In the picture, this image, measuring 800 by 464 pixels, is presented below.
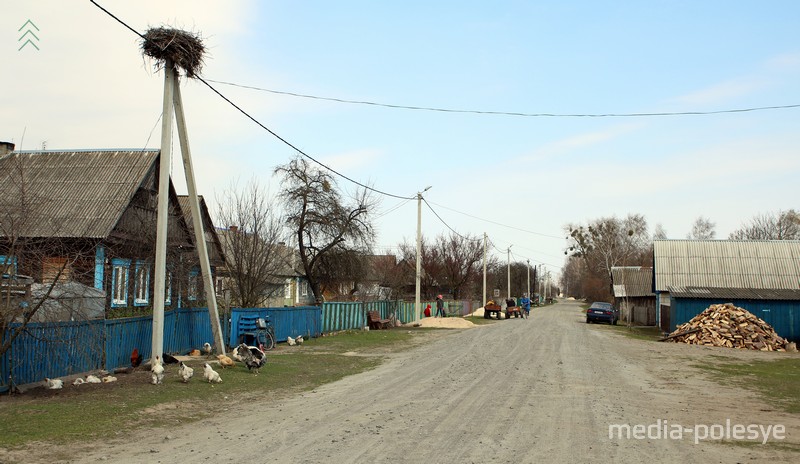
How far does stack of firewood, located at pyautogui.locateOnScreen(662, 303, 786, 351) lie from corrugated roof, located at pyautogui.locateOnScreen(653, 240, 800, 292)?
22.7ft

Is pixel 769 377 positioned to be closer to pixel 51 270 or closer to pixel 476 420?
pixel 476 420

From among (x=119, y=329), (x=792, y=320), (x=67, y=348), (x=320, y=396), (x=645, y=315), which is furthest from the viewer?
(x=645, y=315)

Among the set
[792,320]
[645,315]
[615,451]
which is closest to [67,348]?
[615,451]

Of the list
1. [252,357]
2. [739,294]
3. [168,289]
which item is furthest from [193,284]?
[739,294]

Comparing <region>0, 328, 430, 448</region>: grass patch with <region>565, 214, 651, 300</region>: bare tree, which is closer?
<region>0, 328, 430, 448</region>: grass patch

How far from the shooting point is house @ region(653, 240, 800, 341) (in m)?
31.6

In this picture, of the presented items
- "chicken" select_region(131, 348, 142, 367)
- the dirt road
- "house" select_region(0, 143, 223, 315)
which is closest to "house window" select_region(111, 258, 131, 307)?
"house" select_region(0, 143, 223, 315)

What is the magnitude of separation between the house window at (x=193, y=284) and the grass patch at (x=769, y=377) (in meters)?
16.7

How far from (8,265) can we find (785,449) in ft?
39.3

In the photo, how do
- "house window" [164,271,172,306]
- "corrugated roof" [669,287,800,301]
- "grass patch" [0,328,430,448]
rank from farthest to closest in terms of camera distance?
"corrugated roof" [669,287,800,301]
"house window" [164,271,172,306]
"grass patch" [0,328,430,448]

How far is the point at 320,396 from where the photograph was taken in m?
12.5

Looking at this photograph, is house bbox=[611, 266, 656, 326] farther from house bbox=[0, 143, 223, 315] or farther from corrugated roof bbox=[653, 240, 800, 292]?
house bbox=[0, 143, 223, 315]

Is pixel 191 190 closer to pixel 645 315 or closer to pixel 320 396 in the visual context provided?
pixel 320 396

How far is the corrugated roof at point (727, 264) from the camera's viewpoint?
37.5 meters
